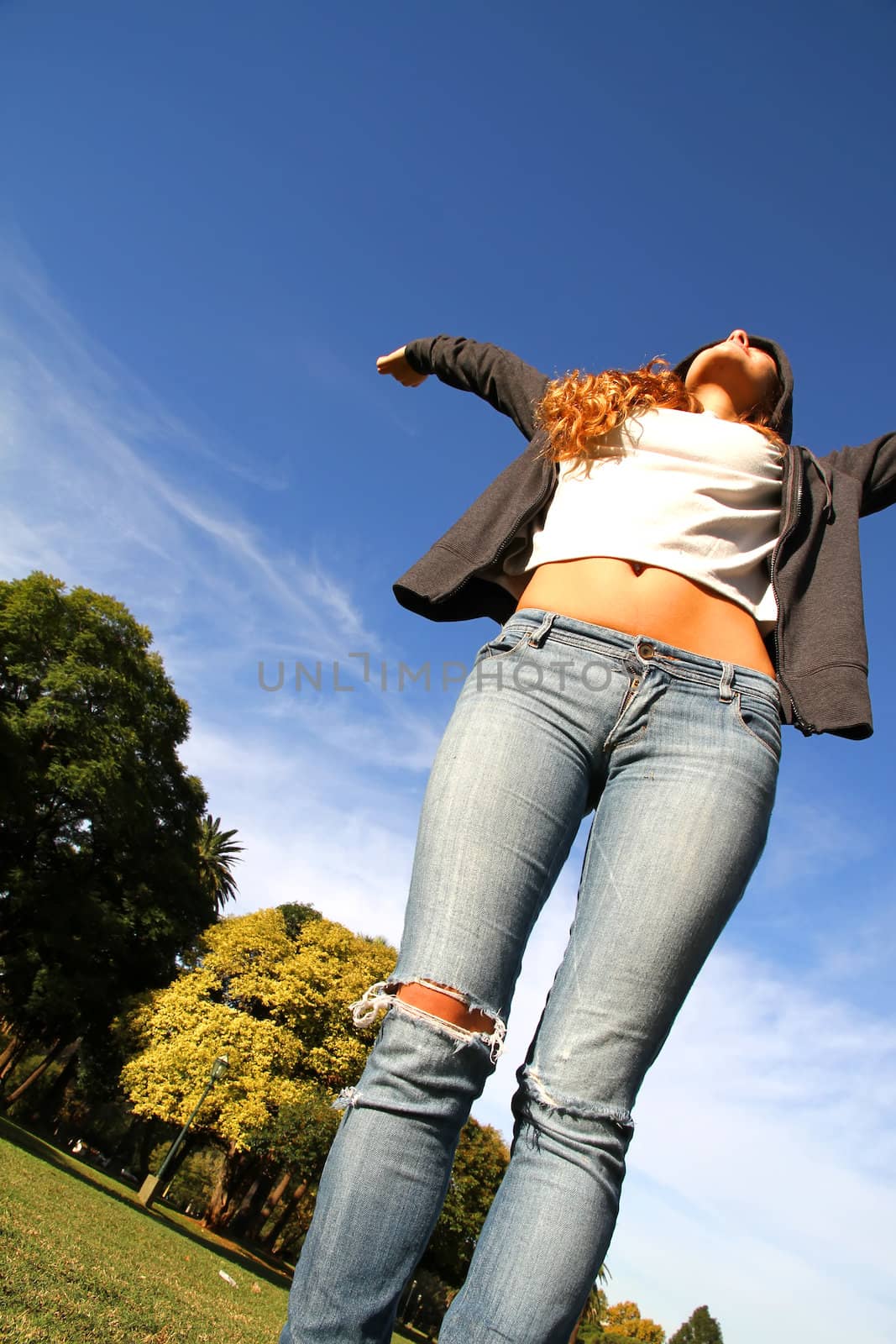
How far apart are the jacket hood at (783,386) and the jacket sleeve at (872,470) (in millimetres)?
196

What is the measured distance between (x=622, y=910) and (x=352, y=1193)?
679 mm

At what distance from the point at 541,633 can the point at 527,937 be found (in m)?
0.70

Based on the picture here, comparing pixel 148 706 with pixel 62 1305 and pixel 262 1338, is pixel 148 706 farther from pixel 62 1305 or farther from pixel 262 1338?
pixel 62 1305

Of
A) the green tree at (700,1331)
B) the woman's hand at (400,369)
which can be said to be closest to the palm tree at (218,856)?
the woman's hand at (400,369)

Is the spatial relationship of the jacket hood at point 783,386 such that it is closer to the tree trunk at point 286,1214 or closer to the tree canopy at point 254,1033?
the tree canopy at point 254,1033

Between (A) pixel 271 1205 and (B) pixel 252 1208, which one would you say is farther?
(A) pixel 271 1205

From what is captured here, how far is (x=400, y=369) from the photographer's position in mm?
3273

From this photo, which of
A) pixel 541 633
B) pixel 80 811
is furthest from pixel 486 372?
pixel 80 811

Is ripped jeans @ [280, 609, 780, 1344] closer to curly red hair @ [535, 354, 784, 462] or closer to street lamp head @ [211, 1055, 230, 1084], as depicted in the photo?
curly red hair @ [535, 354, 784, 462]

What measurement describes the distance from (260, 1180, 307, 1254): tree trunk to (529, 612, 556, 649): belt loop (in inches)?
1567

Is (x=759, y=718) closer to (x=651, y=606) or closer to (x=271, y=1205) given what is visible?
(x=651, y=606)

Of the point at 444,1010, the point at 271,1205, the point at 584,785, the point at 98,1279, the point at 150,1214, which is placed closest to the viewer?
the point at 444,1010

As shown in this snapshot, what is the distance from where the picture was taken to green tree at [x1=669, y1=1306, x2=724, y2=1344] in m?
76.4

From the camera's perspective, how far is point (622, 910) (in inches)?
63.8
